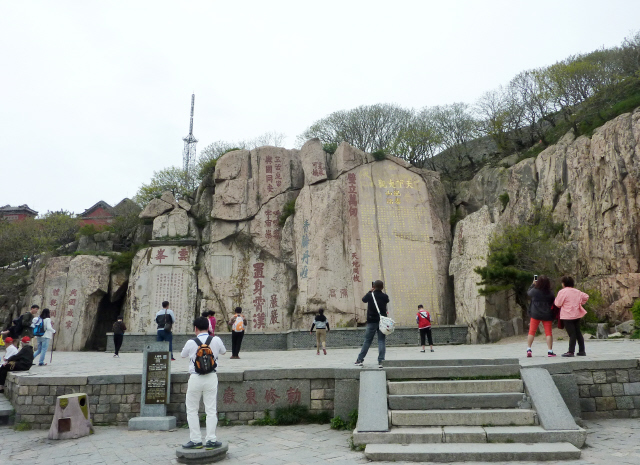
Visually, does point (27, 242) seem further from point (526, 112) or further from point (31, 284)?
point (526, 112)

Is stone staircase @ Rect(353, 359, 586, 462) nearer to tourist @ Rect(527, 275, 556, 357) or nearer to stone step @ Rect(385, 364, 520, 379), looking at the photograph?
stone step @ Rect(385, 364, 520, 379)

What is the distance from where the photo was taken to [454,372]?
253 inches

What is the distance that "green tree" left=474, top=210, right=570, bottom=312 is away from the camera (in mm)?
13445

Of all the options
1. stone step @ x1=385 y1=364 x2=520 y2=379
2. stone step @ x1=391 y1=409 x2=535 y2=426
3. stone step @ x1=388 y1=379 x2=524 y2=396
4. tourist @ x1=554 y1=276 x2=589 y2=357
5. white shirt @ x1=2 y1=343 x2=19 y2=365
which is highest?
tourist @ x1=554 y1=276 x2=589 y2=357

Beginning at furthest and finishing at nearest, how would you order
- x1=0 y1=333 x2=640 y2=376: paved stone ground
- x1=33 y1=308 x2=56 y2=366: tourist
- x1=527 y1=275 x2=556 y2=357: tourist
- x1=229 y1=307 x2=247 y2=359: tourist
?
x1=229 y1=307 x2=247 y2=359: tourist
x1=33 y1=308 x2=56 y2=366: tourist
x1=527 y1=275 x2=556 y2=357: tourist
x1=0 y1=333 x2=640 y2=376: paved stone ground

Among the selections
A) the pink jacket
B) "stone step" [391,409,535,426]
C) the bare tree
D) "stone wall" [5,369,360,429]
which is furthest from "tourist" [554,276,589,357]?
the bare tree

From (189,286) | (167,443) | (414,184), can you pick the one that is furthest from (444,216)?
(167,443)

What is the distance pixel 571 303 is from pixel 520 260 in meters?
6.87

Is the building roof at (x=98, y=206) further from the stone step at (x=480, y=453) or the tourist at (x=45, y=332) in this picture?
the stone step at (x=480, y=453)

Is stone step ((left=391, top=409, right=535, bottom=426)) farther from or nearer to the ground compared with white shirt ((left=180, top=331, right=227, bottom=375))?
nearer to the ground

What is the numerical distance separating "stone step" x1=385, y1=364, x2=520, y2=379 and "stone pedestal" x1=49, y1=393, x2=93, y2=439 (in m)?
4.30

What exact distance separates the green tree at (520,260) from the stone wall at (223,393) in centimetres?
865

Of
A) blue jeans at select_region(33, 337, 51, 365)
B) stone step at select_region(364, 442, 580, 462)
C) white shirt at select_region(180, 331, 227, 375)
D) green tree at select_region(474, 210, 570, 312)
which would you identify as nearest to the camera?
stone step at select_region(364, 442, 580, 462)

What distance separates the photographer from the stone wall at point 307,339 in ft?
47.4
